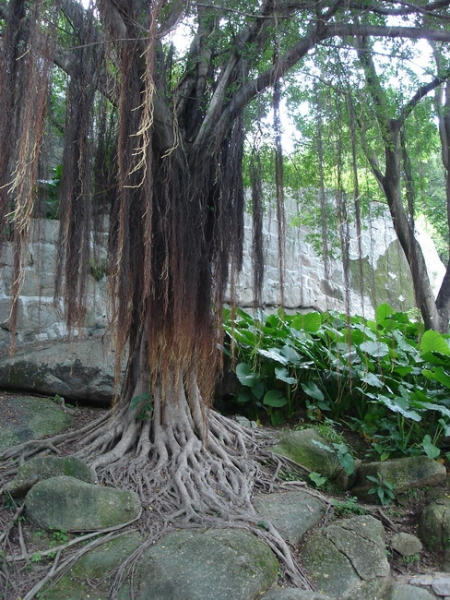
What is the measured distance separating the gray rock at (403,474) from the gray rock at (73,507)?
1.68m

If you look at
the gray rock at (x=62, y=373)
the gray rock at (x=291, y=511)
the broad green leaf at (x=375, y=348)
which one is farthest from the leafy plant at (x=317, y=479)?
the gray rock at (x=62, y=373)

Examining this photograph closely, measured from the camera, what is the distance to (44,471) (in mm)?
3178

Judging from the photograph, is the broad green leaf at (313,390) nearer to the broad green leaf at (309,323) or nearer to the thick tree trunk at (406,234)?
the broad green leaf at (309,323)

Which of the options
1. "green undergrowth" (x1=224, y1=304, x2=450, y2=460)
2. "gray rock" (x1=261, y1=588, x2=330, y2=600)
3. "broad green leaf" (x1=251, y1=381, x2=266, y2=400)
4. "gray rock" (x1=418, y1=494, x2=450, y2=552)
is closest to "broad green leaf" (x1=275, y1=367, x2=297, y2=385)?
"green undergrowth" (x1=224, y1=304, x2=450, y2=460)

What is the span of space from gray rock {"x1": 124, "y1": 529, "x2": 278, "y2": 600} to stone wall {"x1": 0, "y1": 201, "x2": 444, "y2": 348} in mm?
2129

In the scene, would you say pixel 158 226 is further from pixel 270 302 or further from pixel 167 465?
pixel 270 302

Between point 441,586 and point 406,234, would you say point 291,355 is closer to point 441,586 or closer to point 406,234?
point 406,234

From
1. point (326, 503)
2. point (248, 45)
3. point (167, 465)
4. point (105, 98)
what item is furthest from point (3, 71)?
point (326, 503)

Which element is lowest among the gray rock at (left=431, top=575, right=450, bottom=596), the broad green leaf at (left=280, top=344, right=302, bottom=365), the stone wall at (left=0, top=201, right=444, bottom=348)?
the gray rock at (left=431, top=575, right=450, bottom=596)

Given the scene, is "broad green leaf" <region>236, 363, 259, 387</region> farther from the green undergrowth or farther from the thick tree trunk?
the thick tree trunk

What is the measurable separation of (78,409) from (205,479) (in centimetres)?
166

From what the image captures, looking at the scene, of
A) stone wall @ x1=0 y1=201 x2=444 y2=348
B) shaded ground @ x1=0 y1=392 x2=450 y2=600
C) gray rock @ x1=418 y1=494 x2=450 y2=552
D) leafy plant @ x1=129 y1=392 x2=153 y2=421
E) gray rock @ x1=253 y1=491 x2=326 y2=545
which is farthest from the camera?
stone wall @ x1=0 y1=201 x2=444 y2=348

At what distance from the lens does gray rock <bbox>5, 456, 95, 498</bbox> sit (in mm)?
3113

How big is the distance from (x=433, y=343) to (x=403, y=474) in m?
1.12
